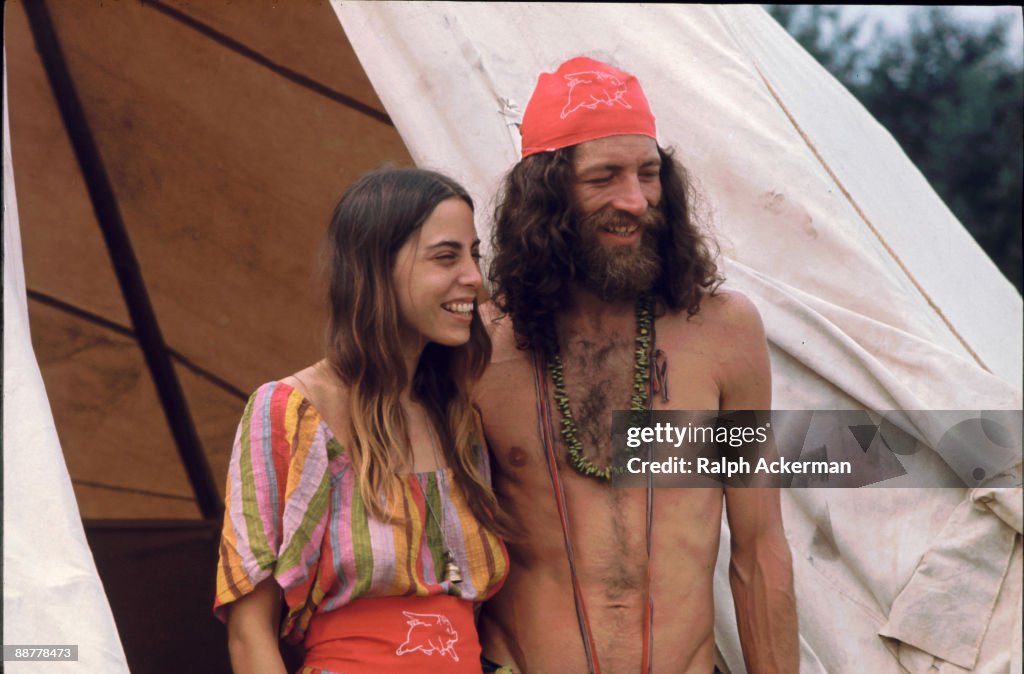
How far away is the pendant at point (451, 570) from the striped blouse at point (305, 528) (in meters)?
0.01

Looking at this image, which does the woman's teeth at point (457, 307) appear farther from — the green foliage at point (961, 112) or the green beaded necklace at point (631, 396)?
the green foliage at point (961, 112)

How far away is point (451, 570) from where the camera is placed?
6.83 ft

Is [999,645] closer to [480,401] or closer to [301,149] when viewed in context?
[480,401]

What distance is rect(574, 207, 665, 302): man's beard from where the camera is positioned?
2326 mm

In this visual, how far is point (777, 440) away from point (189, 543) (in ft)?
7.13

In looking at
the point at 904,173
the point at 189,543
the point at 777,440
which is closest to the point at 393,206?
the point at 777,440

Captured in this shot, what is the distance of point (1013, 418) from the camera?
2465 millimetres

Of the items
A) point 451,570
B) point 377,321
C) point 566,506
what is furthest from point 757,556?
point 377,321

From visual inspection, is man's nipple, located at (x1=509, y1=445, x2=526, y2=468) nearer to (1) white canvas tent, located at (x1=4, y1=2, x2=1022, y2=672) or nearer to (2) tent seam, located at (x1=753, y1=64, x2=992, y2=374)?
(1) white canvas tent, located at (x1=4, y1=2, x2=1022, y2=672)

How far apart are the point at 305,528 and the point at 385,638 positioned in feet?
0.73

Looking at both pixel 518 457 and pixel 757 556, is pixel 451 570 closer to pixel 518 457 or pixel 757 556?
pixel 518 457

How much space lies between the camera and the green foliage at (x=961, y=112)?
35.9 feet

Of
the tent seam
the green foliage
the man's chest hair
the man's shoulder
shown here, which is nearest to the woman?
the man's chest hair

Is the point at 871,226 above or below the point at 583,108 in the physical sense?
below
